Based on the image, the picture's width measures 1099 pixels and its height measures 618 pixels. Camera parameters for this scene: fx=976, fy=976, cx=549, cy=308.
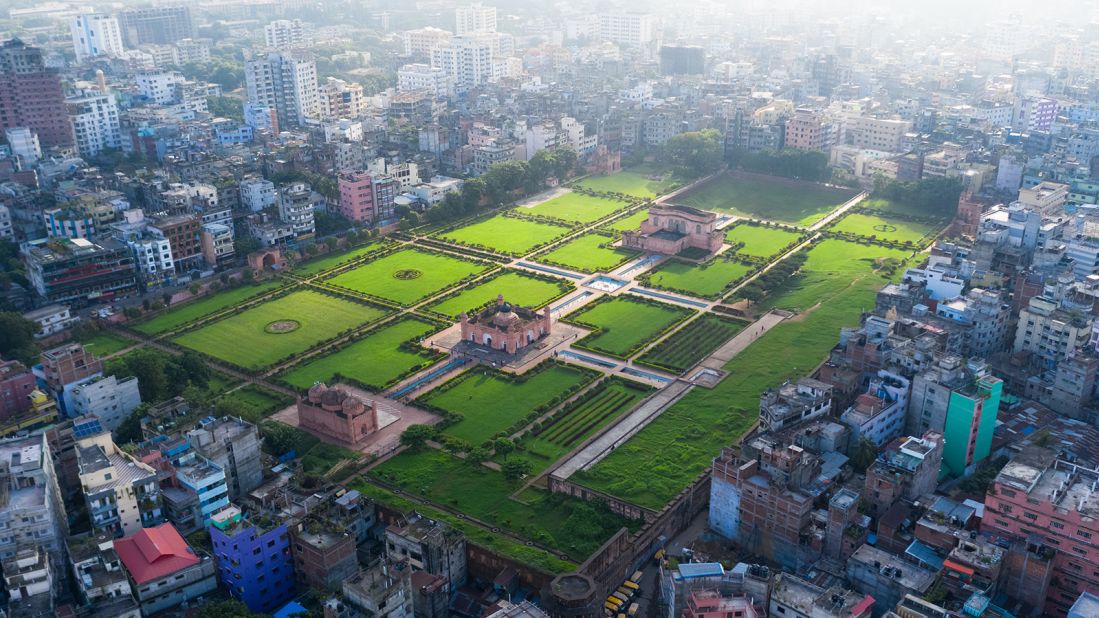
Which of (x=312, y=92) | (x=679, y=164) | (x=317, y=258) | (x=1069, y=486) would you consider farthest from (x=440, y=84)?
(x=1069, y=486)

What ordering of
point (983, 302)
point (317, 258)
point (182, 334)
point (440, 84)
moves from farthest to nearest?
1. point (440, 84)
2. point (317, 258)
3. point (182, 334)
4. point (983, 302)

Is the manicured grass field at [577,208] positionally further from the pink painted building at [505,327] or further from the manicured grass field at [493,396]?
the manicured grass field at [493,396]

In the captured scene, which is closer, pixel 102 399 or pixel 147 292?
pixel 102 399

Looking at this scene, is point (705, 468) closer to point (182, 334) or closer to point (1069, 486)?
point (1069, 486)

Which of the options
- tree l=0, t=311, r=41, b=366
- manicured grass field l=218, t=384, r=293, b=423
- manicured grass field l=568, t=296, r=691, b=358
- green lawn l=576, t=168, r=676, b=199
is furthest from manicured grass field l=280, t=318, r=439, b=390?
green lawn l=576, t=168, r=676, b=199

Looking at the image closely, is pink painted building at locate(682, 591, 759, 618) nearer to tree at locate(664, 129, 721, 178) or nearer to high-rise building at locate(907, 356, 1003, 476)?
high-rise building at locate(907, 356, 1003, 476)

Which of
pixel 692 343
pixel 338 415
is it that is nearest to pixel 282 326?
pixel 338 415

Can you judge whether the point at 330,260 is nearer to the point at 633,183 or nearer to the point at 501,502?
the point at 633,183
